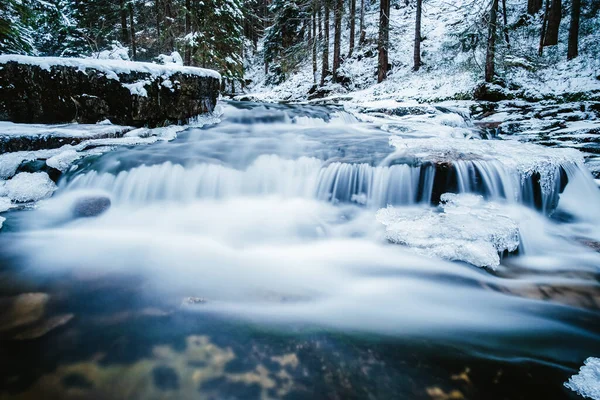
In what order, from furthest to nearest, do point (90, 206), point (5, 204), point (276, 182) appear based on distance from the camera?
1. point (276, 182)
2. point (90, 206)
3. point (5, 204)

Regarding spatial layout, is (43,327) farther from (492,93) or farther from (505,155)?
(492,93)

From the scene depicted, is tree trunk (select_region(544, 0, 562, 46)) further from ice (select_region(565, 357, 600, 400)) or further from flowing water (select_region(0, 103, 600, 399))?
ice (select_region(565, 357, 600, 400))

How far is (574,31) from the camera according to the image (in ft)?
36.9

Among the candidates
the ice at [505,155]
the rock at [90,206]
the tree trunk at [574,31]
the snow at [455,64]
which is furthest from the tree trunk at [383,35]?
the rock at [90,206]

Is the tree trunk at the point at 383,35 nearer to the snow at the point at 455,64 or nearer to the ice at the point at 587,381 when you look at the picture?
the snow at the point at 455,64

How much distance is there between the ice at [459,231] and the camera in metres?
3.08

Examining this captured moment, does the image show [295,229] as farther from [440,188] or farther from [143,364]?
[143,364]

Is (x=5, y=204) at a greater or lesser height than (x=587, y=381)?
greater

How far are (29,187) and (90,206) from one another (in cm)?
106

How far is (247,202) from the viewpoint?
487 centimetres

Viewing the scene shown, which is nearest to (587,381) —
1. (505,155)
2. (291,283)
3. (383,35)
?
(291,283)

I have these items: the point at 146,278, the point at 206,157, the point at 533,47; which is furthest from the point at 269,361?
the point at 533,47

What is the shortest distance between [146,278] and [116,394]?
4.51 ft

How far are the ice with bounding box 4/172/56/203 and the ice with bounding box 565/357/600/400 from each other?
609cm
